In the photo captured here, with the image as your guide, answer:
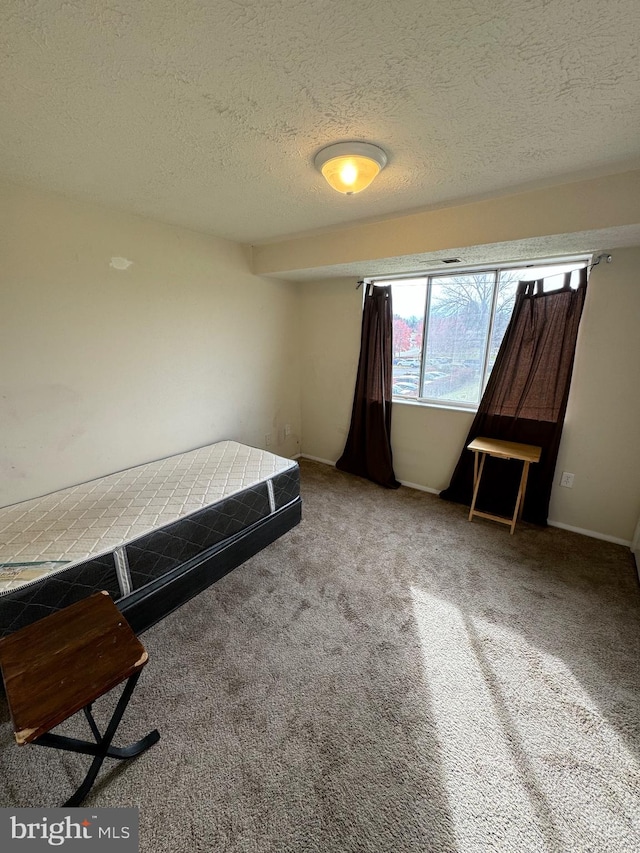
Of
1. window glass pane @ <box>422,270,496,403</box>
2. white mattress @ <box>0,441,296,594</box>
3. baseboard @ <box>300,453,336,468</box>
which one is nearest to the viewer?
white mattress @ <box>0,441,296,594</box>

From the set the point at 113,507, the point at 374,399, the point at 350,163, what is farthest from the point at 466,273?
the point at 113,507

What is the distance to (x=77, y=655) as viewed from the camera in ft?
3.61

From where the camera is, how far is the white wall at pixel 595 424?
7.20 feet

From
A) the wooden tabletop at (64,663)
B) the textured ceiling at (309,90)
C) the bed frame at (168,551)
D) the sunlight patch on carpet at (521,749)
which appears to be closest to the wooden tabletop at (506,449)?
the sunlight patch on carpet at (521,749)

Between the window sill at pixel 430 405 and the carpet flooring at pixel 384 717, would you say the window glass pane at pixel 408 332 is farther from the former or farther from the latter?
the carpet flooring at pixel 384 717

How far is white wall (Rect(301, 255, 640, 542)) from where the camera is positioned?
2.20 metres

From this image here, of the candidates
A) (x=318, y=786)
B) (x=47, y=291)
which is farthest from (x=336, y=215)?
(x=318, y=786)

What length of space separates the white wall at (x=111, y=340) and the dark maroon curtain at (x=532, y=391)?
2.22 meters

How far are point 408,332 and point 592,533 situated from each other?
2.22m

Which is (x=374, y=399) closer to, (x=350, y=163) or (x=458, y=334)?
(x=458, y=334)

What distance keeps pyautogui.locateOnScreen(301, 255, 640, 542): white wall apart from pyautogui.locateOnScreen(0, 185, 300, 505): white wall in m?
1.29

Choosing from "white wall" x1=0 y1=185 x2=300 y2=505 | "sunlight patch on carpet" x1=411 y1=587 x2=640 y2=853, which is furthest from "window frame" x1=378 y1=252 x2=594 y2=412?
"sunlight patch on carpet" x1=411 y1=587 x2=640 y2=853

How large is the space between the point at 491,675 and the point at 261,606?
1196 mm

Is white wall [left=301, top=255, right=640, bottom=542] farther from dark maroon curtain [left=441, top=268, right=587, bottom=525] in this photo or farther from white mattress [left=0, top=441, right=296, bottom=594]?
white mattress [left=0, top=441, right=296, bottom=594]
